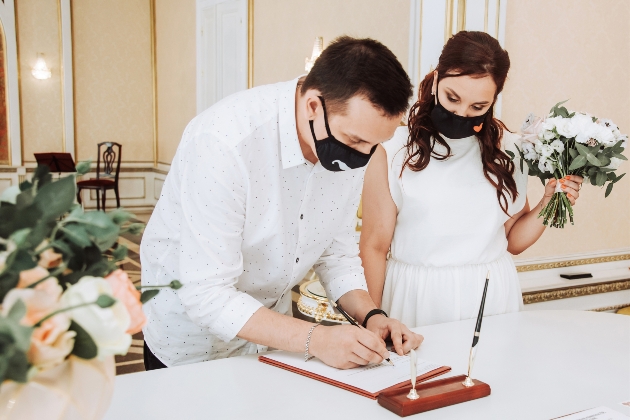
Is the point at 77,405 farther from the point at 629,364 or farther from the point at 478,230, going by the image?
the point at 478,230

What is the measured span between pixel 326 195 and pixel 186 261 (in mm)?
452

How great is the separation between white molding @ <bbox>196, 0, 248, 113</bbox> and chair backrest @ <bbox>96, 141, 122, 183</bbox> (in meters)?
1.84

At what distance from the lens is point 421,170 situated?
2168 millimetres

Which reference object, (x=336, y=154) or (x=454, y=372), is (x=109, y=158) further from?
(x=454, y=372)

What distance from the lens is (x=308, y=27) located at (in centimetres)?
580

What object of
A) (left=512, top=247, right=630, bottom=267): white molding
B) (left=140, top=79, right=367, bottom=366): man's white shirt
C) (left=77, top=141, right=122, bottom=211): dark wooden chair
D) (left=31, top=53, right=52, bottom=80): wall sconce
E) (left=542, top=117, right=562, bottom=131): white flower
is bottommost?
(left=77, top=141, right=122, bottom=211): dark wooden chair

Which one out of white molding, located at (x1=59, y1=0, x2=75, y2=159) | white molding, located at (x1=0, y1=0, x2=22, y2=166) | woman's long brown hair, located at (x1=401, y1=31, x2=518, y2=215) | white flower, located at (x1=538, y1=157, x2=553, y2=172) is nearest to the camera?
woman's long brown hair, located at (x1=401, y1=31, x2=518, y2=215)

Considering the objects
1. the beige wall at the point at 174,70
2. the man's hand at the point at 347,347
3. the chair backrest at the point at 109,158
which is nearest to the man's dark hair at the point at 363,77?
the man's hand at the point at 347,347

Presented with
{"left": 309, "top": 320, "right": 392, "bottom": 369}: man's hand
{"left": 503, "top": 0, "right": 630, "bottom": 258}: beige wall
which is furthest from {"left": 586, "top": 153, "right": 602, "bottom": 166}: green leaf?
{"left": 503, "top": 0, "right": 630, "bottom": 258}: beige wall

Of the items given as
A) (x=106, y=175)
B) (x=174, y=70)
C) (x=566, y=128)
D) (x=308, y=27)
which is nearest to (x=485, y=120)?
(x=566, y=128)

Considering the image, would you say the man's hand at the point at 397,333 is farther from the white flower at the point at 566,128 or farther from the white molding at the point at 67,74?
the white molding at the point at 67,74

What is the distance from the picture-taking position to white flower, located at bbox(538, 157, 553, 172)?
2.09 m

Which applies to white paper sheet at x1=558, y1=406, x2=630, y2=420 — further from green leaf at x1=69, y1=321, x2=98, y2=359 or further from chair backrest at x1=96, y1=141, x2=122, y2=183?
chair backrest at x1=96, y1=141, x2=122, y2=183

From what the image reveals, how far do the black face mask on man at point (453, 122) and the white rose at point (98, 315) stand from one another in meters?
1.58
